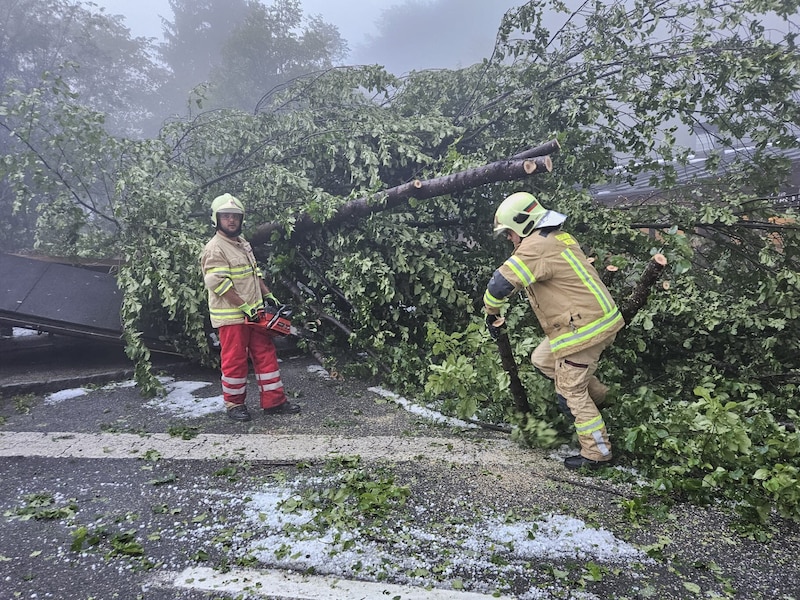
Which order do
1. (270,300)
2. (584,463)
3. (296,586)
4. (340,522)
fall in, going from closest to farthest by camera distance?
(296,586)
(340,522)
(584,463)
(270,300)

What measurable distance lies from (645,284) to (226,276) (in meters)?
2.74

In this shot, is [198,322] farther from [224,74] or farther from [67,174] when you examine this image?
[224,74]

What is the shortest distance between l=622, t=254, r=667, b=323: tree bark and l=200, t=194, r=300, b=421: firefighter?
95.6 inches

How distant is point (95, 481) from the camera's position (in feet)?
9.02

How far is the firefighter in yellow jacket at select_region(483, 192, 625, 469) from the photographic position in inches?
106

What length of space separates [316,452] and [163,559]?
1.13m

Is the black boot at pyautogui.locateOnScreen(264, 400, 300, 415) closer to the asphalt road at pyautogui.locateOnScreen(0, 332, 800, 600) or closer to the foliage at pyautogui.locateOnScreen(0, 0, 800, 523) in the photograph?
the asphalt road at pyautogui.locateOnScreen(0, 332, 800, 600)

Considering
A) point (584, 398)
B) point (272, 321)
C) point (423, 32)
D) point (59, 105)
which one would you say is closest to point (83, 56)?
point (59, 105)

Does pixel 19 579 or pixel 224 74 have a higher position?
pixel 224 74

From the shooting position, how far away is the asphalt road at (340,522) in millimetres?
1854

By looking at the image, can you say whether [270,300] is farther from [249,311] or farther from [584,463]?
[584,463]

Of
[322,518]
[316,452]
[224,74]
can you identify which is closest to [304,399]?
[316,452]

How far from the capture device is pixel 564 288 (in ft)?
8.98

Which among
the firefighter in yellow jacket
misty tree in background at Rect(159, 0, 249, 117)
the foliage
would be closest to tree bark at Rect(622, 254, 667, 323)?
the firefighter in yellow jacket
